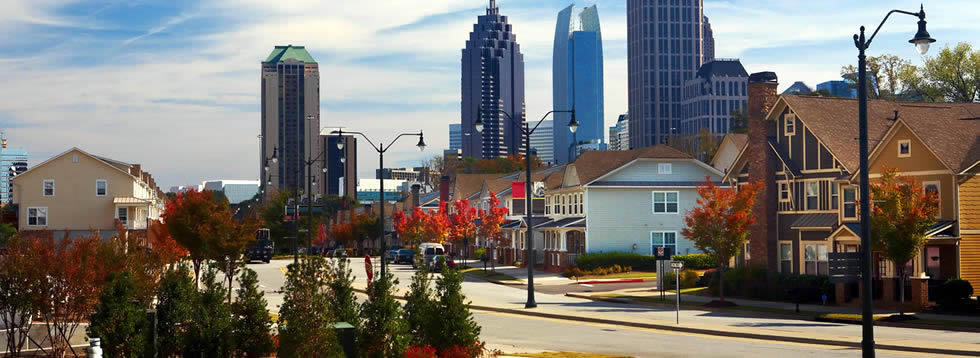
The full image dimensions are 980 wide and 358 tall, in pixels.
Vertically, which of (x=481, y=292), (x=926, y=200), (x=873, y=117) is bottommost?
(x=481, y=292)

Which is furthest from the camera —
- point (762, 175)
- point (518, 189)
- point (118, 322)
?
point (518, 189)

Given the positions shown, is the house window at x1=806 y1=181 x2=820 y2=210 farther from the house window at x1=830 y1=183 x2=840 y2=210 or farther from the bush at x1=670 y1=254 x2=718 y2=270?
the bush at x1=670 y1=254 x2=718 y2=270

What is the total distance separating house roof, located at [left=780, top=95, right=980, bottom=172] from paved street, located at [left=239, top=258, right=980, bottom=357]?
490 inches

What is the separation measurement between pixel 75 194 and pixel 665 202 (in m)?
56.8

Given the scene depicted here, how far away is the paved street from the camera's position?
90.0ft

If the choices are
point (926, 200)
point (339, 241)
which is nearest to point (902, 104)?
point (926, 200)

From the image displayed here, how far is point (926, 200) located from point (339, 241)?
355ft

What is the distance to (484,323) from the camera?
36719 mm

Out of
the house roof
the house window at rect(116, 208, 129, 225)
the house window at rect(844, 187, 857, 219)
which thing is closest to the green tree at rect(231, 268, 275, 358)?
the house roof

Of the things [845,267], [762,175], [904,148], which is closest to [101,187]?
[762,175]

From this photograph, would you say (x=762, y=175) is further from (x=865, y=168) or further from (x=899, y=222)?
(x=865, y=168)

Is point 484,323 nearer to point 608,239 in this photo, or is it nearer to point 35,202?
point 608,239

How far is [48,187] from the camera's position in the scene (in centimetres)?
10044

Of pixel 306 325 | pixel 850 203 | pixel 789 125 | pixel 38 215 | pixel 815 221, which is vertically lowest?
pixel 306 325
